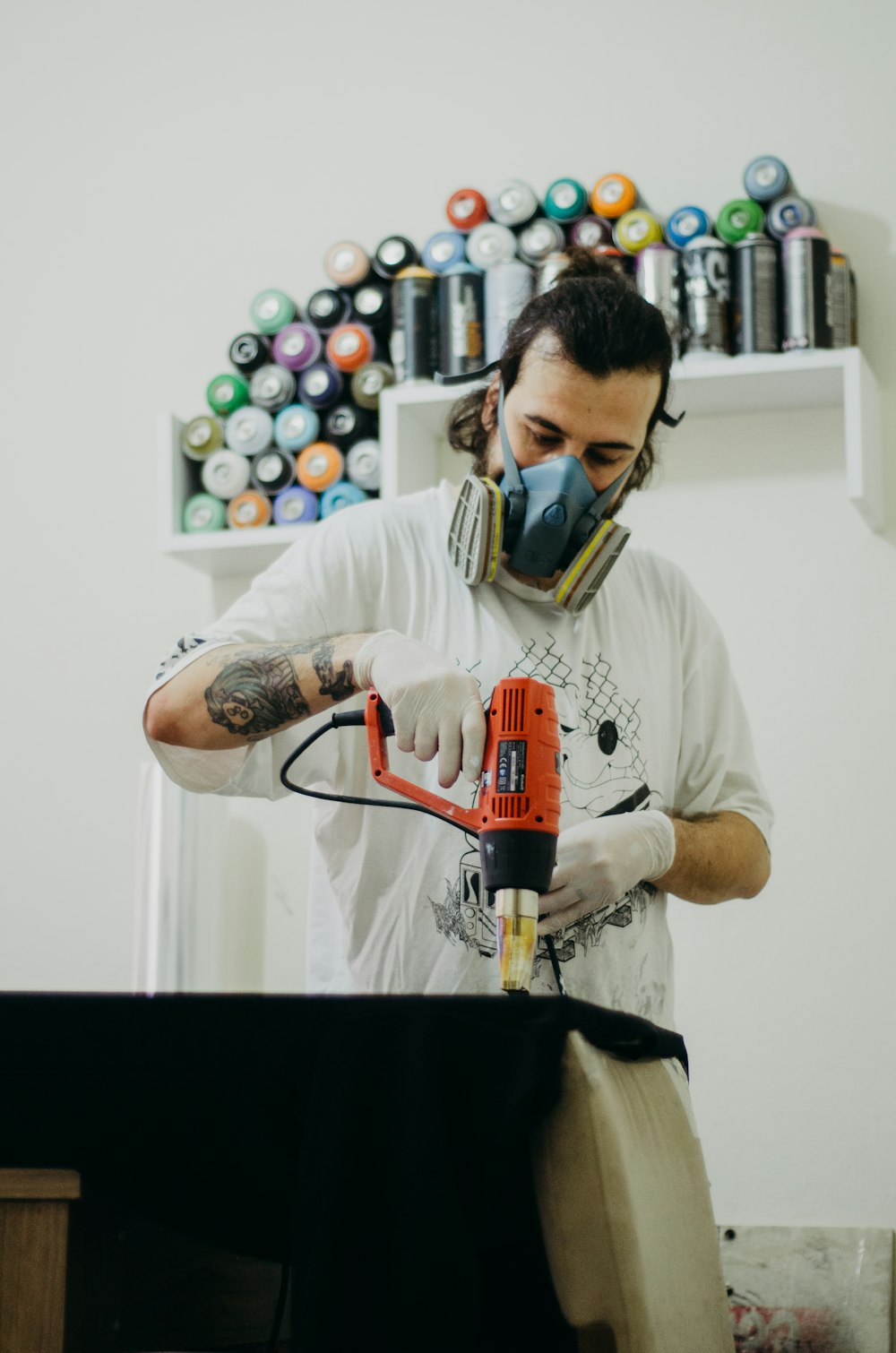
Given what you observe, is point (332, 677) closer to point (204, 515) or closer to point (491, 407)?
point (491, 407)

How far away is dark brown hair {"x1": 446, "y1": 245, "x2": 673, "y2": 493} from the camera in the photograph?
1.55m

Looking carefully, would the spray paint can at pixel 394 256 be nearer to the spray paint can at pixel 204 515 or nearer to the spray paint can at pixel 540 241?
the spray paint can at pixel 540 241

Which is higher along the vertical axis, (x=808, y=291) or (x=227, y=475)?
(x=808, y=291)

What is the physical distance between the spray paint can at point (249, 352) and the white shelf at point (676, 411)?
6.8 inches

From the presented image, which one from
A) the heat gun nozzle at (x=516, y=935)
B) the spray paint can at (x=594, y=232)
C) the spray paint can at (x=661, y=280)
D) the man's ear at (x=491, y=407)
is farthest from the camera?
the spray paint can at (x=594, y=232)

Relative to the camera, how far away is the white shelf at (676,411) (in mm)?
2250

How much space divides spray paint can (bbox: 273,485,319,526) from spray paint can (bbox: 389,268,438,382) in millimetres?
279

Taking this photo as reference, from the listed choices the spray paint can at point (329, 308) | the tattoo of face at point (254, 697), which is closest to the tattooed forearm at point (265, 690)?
the tattoo of face at point (254, 697)

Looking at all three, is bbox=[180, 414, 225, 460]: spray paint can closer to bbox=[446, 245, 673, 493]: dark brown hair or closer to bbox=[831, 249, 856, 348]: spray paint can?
Result: bbox=[446, 245, 673, 493]: dark brown hair

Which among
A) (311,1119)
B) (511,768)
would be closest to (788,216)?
(511,768)

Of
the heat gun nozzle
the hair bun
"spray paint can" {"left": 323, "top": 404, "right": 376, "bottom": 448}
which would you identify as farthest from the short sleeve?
"spray paint can" {"left": 323, "top": 404, "right": 376, "bottom": 448}

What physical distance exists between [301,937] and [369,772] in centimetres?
118

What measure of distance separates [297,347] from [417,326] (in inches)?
10.3

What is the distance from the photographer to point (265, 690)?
52.7 inches
